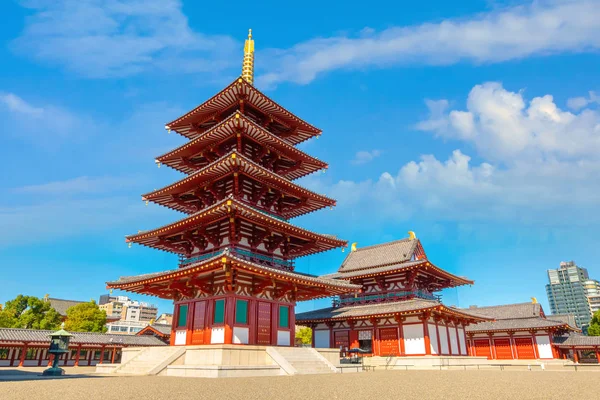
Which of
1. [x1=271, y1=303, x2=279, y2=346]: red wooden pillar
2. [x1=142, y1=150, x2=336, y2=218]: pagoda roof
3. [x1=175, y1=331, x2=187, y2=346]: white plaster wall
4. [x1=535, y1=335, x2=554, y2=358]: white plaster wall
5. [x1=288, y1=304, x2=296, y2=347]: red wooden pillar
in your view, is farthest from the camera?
[x1=535, y1=335, x2=554, y2=358]: white plaster wall

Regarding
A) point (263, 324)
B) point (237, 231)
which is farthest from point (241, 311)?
point (237, 231)

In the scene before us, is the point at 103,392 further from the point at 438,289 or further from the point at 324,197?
the point at 438,289

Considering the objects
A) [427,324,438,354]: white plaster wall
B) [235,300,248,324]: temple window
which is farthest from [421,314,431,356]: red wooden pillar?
[235,300,248,324]: temple window

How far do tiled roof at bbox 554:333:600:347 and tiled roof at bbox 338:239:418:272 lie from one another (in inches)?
999

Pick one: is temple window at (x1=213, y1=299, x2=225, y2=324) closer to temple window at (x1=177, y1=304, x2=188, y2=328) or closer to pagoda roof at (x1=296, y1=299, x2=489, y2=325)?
temple window at (x1=177, y1=304, x2=188, y2=328)

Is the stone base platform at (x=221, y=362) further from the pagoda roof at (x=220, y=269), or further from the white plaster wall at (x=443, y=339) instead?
the white plaster wall at (x=443, y=339)

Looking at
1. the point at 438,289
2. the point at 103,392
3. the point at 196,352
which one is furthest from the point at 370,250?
the point at 103,392

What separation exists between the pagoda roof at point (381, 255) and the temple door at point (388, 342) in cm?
693

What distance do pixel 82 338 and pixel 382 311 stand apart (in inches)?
1380

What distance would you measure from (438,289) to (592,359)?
3049cm

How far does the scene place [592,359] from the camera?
53406mm

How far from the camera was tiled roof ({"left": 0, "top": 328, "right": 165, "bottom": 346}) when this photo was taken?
39.8 meters

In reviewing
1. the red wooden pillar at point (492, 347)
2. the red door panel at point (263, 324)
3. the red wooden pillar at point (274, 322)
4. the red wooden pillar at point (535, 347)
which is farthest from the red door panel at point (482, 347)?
the red door panel at point (263, 324)

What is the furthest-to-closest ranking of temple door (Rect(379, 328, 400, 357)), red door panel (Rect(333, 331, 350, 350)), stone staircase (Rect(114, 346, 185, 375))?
1. red door panel (Rect(333, 331, 350, 350))
2. temple door (Rect(379, 328, 400, 357))
3. stone staircase (Rect(114, 346, 185, 375))
